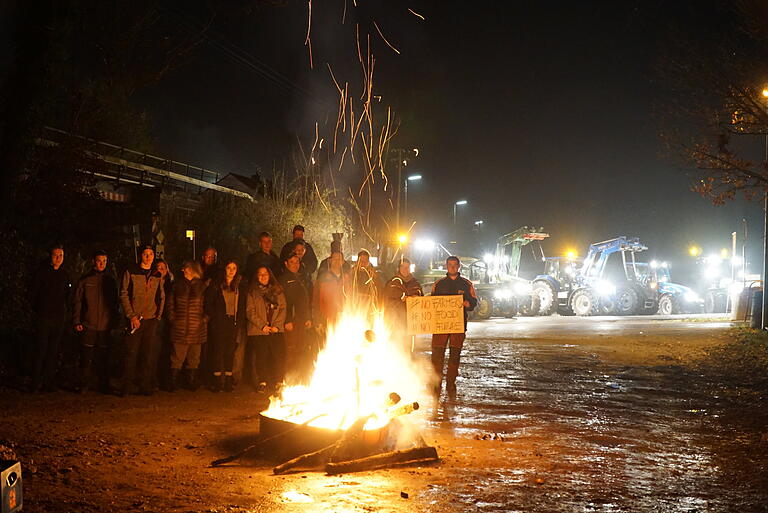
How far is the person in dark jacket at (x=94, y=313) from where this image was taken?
10.3 meters

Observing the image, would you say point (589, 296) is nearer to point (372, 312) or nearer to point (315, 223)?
point (315, 223)

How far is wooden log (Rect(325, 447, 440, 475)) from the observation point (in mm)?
6602

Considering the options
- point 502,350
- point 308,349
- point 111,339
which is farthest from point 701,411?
point 111,339

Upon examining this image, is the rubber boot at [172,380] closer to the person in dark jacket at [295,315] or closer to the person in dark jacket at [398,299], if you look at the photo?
the person in dark jacket at [295,315]

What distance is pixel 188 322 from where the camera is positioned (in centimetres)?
1064

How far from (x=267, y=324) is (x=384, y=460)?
452 centimetres

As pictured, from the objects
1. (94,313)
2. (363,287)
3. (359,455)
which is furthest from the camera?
(363,287)

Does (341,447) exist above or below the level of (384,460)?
above

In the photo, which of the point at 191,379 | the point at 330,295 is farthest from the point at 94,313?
the point at 330,295

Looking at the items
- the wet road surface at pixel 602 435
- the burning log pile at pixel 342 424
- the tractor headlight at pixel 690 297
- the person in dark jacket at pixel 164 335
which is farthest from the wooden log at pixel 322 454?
the tractor headlight at pixel 690 297

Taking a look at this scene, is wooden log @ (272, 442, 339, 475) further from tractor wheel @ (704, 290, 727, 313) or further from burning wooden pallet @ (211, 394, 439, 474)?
tractor wheel @ (704, 290, 727, 313)

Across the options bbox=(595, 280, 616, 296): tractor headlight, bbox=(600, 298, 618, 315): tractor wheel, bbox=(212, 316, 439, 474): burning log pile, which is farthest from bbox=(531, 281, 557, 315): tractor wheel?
bbox=(212, 316, 439, 474): burning log pile

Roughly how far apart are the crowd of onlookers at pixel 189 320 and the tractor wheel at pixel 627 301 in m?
25.2

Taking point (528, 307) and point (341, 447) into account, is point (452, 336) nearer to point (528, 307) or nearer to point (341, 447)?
point (341, 447)
